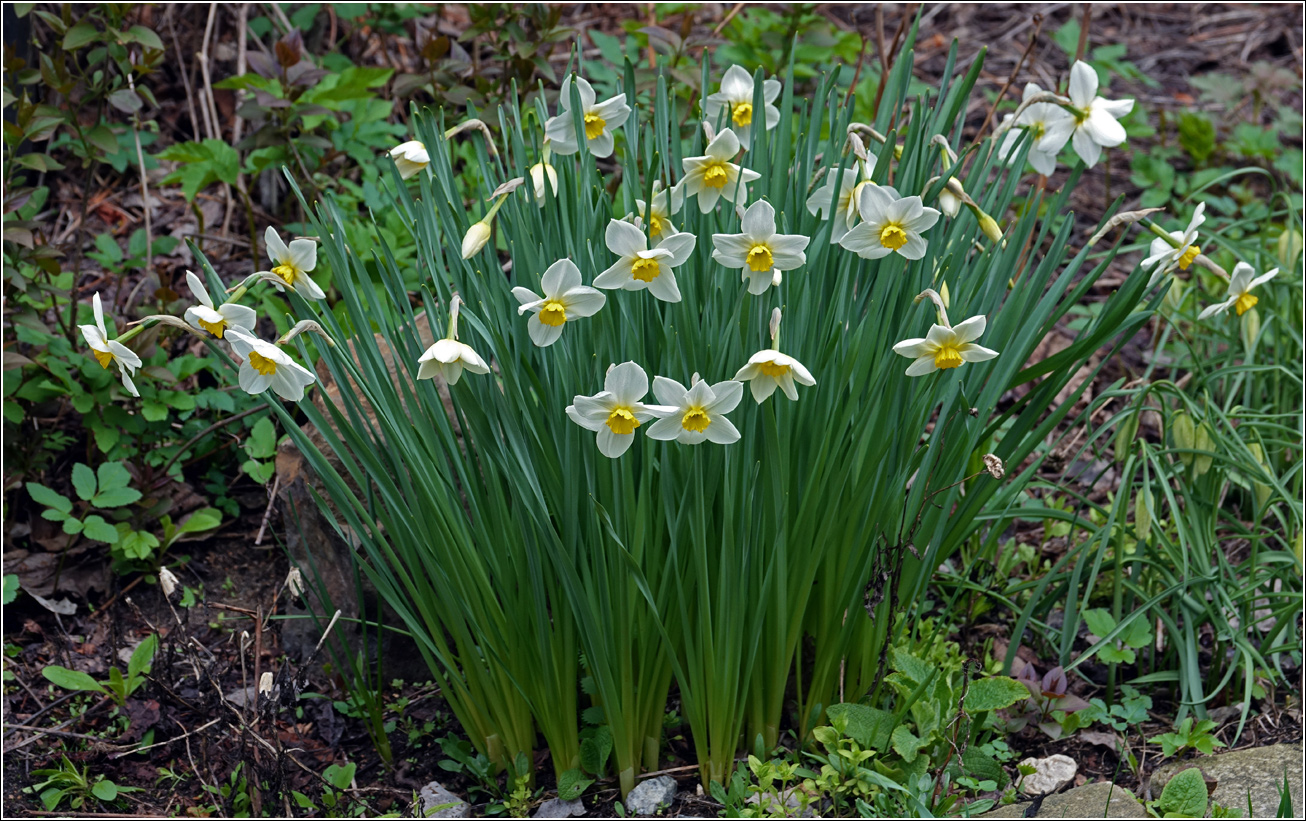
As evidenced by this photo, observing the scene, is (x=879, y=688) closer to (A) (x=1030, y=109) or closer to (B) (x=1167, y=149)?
(A) (x=1030, y=109)

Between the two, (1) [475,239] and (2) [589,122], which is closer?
(1) [475,239]

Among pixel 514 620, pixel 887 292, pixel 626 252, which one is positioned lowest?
pixel 514 620

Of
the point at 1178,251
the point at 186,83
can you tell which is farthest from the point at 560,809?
the point at 186,83


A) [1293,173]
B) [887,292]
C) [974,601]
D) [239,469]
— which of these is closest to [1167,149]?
[1293,173]

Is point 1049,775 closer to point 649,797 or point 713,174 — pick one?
point 649,797

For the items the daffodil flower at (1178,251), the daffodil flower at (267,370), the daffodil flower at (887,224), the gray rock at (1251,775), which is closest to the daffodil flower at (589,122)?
the daffodil flower at (887,224)

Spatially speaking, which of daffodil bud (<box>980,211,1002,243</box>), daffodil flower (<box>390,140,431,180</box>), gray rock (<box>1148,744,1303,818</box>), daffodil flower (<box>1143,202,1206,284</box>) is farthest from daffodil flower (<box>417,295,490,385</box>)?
gray rock (<box>1148,744,1303,818</box>)

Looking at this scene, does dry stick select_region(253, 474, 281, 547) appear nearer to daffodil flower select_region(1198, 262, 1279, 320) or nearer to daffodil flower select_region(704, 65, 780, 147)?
daffodil flower select_region(704, 65, 780, 147)
